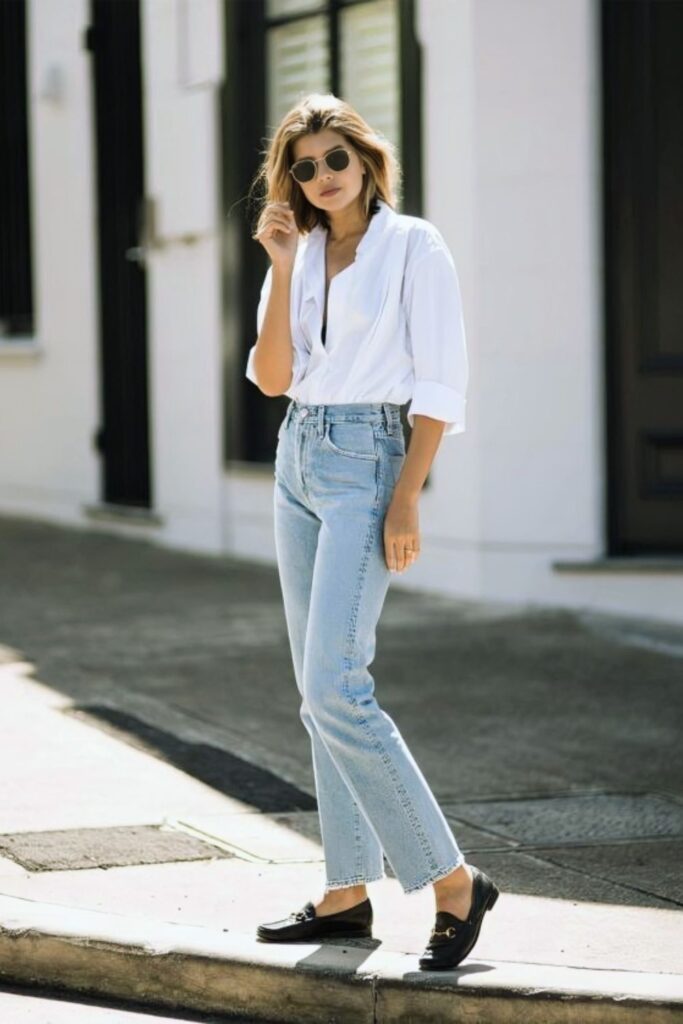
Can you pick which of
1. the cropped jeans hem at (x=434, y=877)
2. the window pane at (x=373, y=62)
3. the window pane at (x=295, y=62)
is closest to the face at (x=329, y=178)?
the cropped jeans hem at (x=434, y=877)

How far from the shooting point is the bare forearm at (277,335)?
444cm

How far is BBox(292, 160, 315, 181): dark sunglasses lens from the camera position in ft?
14.5

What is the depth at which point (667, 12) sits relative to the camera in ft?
30.6

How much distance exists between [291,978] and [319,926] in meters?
0.21

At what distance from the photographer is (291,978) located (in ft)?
14.5

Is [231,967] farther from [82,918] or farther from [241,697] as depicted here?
[241,697]

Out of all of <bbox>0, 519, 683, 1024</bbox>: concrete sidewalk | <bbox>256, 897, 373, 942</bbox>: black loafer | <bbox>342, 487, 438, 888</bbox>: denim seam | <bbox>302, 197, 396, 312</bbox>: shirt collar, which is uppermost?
<bbox>302, 197, 396, 312</bbox>: shirt collar

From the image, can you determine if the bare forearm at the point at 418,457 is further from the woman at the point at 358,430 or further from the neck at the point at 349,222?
→ the neck at the point at 349,222

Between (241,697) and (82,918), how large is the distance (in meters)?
3.00

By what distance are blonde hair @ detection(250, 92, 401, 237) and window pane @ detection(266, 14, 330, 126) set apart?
22.3 ft

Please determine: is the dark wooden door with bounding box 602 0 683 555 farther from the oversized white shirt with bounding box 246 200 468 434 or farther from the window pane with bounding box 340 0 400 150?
the oversized white shirt with bounding box 246 200 468 434

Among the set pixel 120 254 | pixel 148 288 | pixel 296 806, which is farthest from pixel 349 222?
Result: pixel 120 254

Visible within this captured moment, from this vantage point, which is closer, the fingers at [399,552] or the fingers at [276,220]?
the fingers at [399,552]

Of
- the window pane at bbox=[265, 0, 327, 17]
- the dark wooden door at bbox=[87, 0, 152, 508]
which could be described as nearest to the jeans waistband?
the window pane at bbox=[265, 0, 327, 17]
